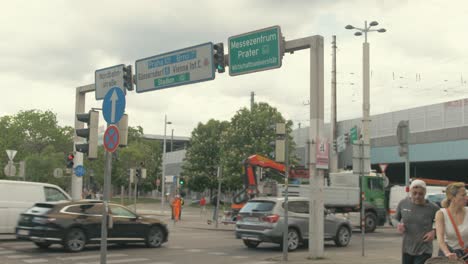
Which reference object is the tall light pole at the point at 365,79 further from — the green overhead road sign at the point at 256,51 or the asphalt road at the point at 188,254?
the green overhead road sign at the point at 256,51

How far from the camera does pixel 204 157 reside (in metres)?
65.9

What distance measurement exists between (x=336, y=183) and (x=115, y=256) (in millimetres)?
16764

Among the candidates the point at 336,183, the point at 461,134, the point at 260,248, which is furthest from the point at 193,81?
the point at 461,134

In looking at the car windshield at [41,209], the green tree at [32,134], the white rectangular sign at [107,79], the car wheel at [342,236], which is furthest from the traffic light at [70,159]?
the green tree at [32,134]

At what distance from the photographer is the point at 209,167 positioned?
65188 millimetres

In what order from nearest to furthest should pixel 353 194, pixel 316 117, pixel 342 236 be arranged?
pixel 316 117, pixel 342 236, pixel 353 194

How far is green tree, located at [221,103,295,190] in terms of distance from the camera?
52.2 m

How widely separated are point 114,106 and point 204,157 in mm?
55462

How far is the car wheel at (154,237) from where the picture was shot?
17.4 metres

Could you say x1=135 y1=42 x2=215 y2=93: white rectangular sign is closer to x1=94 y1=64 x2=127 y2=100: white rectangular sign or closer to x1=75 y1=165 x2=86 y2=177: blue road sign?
x1=94 y1=64 x2=127 y2=100: white rectangular sign

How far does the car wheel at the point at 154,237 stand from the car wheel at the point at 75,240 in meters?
2.20

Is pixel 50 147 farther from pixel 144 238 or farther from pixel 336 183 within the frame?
pixel 144 238

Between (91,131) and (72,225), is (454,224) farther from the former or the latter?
(72,225)

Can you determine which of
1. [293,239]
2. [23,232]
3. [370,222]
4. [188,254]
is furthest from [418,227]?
[370,222]
